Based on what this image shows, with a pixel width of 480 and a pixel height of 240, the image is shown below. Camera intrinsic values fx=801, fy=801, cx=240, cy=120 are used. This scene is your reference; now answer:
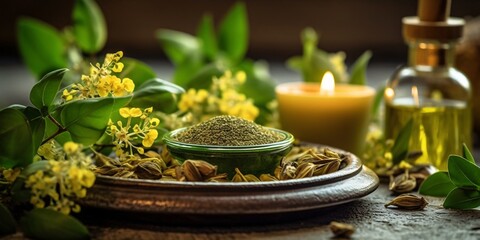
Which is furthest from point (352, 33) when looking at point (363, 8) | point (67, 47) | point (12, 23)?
point (67, 47)

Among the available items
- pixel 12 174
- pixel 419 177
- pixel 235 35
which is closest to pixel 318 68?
pixel 235 35

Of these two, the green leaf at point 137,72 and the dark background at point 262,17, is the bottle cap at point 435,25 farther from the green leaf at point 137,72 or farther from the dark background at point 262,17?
the dark background at point 262,17

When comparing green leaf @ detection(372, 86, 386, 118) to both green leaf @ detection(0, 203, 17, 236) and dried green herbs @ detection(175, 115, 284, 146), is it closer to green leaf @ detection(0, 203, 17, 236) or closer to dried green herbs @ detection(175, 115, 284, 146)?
dried green herbs @ detection(175, 115, 284, 146)

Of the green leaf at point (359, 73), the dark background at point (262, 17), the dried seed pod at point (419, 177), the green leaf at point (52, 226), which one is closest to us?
the green leaf at point (52, 226)

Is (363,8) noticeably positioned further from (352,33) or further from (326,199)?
(326,199)

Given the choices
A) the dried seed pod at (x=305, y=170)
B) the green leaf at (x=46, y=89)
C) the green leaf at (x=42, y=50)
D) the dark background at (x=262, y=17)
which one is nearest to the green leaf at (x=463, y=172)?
the dried seed pod at (x=305, y=170)
